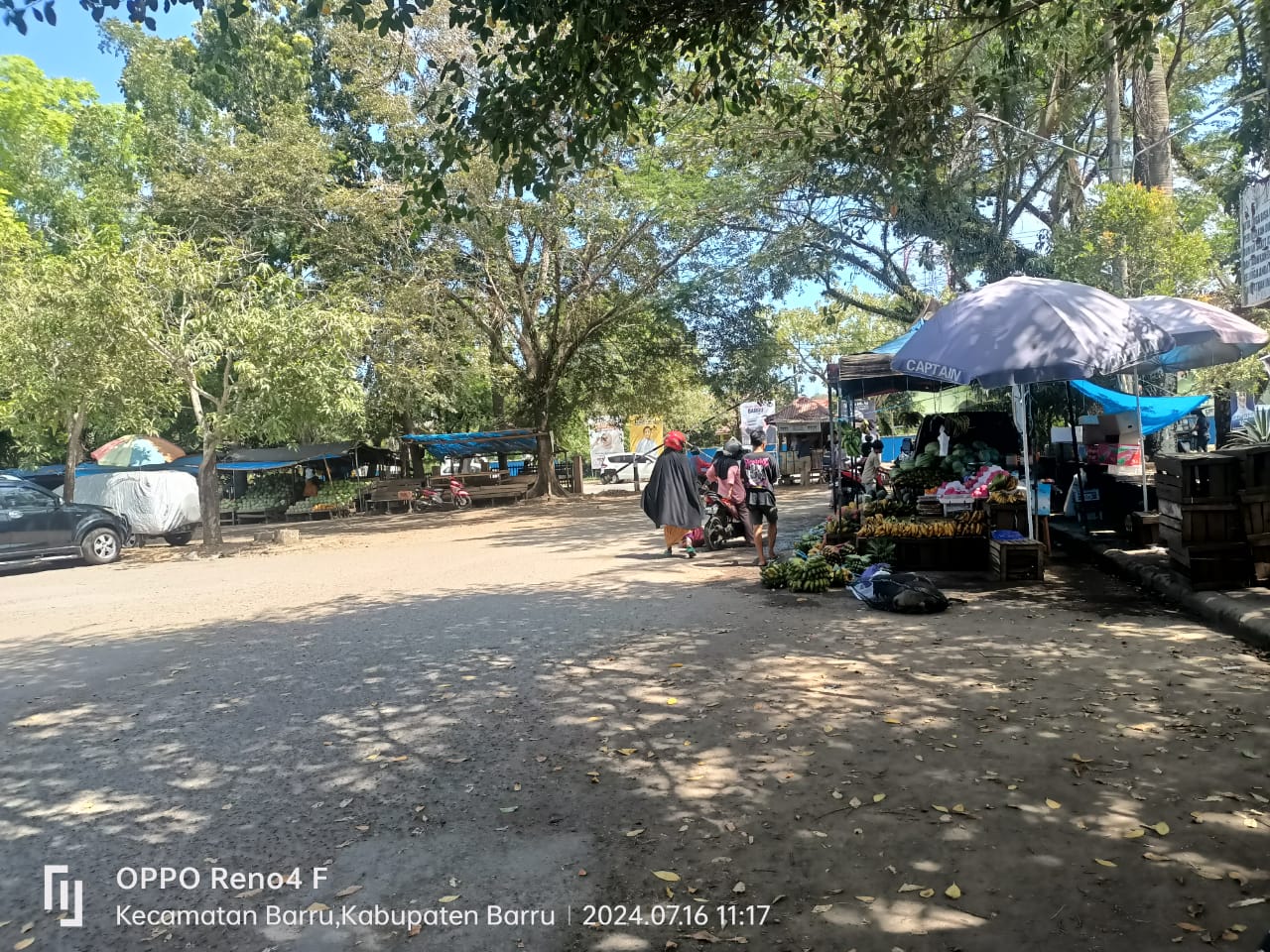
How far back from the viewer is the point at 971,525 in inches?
355

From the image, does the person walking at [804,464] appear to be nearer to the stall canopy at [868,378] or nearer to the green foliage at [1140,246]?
the green foliage at [1140,246]

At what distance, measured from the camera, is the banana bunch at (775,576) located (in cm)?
883

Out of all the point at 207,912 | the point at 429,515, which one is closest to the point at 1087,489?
the point at 207,912

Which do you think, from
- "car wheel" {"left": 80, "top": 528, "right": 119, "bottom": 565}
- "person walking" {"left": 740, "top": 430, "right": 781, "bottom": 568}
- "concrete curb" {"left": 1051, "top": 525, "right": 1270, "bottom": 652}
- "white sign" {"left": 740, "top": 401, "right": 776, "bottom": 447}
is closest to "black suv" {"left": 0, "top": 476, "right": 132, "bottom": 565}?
"car wheel" {"left": 80, "top": 528, "right": 119, "bottom": 565}

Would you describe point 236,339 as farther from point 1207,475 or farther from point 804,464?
point 804,464

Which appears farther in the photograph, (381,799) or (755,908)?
(381,799)

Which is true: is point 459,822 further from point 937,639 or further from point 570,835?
point 937,639

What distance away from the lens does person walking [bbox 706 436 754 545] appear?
1179 cm

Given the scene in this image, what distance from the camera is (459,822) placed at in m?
3.64

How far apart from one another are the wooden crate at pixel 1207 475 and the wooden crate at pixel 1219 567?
443mm

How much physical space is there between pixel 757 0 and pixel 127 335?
43.8ft

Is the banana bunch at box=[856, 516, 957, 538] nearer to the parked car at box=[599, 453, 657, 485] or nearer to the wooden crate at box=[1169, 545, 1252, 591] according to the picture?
the wooden crate at box=[1169, 545, 1252, 591]

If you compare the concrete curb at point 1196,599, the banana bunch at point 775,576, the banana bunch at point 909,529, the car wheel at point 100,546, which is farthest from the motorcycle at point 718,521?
the car wheel at point 100,546

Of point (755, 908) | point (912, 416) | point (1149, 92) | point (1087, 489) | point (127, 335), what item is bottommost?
point (755, 908)
